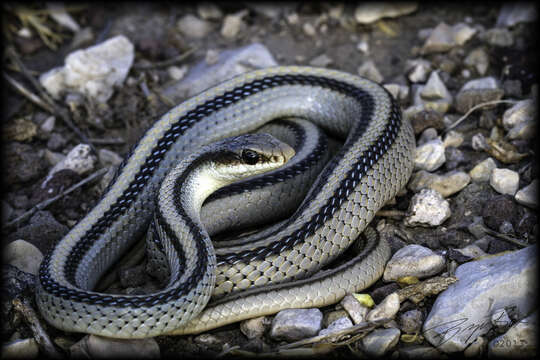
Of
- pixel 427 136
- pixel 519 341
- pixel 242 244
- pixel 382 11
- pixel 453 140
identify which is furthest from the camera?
pixel 382 11

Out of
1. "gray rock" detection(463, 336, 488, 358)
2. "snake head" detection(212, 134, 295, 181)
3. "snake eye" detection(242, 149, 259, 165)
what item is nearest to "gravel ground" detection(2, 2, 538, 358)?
"gray rock" detection(463, 336, 488, 358)

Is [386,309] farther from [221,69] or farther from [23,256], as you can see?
[221,69]

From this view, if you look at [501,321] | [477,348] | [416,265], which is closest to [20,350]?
[416,265]

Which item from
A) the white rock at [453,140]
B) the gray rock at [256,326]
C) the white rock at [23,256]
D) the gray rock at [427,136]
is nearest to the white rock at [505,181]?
the white rock at [453,140]

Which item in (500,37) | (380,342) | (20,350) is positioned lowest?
(20,350)

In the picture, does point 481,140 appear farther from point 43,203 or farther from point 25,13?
point 25,13

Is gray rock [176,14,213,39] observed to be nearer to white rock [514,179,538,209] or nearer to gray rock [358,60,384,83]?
gray rock [358,60,384,83]

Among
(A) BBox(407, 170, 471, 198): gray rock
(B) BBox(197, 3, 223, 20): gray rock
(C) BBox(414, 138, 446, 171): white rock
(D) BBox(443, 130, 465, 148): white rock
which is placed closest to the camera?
(A) BBox(407, 170, 471, 198): gray rock
